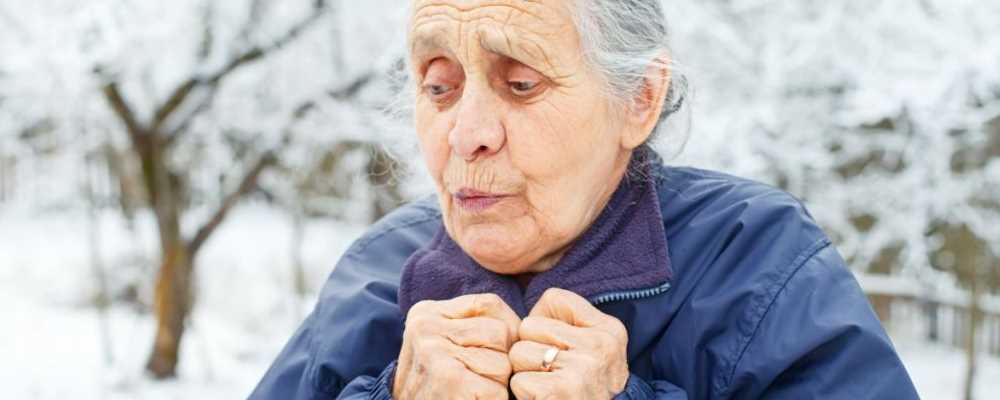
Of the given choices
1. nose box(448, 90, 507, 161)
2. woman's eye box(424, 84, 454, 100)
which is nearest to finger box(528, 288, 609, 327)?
nose box(448, 90, 507, 161)

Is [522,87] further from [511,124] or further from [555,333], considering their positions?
[555,333]

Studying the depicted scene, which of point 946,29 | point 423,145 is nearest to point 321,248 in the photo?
point 946,29

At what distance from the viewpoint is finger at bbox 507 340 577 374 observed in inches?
47.7

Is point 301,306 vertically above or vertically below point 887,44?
below

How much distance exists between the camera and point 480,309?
1274 mm

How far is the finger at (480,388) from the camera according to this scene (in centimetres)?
121

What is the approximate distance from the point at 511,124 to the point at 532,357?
34cm

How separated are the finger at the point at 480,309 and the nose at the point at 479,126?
217mm

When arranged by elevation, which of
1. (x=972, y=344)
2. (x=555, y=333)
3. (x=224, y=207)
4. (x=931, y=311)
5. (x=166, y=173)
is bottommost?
(x=931, y=311)

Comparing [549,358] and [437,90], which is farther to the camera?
[437,90]

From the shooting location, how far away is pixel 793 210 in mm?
1369

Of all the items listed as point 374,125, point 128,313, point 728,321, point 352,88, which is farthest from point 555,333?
point 128,313

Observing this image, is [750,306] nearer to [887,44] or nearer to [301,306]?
[887,44]

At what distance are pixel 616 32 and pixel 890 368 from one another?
61cm
